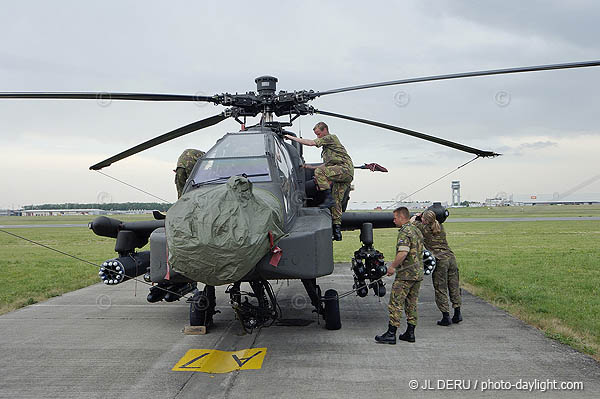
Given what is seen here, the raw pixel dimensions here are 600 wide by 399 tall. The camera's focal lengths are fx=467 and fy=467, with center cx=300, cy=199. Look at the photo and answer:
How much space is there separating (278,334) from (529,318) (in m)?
4.31

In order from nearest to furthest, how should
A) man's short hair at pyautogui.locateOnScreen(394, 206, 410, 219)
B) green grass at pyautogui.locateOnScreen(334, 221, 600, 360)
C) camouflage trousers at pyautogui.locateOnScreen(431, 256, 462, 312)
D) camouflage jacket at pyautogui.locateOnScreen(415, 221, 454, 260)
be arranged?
man's short hair at pyautogui.locateOnScreen(394, 206, 410, 219), green grass at pyautogui.locateOnScreen(334, 221, 600, 360), camouflage trousers at pyautogui.locateOnScreen(431, 256, 462, 312), camouflage jacket at pyautogui.locateOnScreen(415, 221, 454, 260)

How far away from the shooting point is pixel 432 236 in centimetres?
818

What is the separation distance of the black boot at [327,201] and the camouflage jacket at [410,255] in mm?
1502

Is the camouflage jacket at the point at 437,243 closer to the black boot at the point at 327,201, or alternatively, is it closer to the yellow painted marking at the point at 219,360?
the black boot at the point at 327,201

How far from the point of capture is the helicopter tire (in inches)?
292

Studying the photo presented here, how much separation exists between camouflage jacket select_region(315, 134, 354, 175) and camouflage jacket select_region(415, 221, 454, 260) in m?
1.70

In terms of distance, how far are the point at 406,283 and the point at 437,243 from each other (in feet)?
5.48

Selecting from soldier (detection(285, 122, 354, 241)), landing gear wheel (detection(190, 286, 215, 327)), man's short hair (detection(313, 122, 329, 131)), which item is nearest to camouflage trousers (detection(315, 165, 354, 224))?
soldier (detection(285, 122, 354, 241))

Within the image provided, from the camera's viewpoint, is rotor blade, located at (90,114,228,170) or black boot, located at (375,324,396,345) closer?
black boot, located at (375,324,396,345)

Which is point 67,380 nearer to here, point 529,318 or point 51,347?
point 51,347

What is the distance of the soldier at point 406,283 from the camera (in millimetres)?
6609

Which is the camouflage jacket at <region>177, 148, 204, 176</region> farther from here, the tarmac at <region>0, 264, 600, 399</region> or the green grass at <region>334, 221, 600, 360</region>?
the green grass at <region>334, 221, 600, 360</region>

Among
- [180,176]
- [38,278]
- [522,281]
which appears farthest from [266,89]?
[38,278]

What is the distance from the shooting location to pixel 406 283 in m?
6.74
